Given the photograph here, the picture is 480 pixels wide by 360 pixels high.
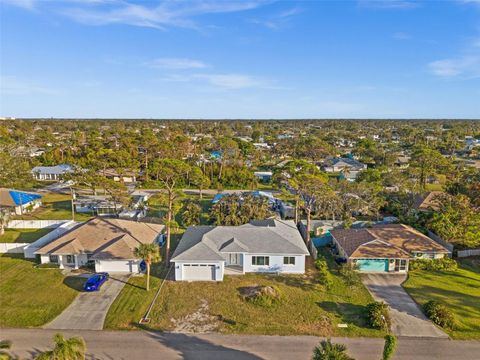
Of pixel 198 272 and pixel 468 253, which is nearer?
pixel 198 272

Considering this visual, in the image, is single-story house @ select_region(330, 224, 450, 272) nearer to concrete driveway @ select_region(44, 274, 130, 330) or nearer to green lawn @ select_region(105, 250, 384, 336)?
green lawn @ select_region(105, 250, 384, 336)

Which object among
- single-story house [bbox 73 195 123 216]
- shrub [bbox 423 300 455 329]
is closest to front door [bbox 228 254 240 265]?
shrub [bbox 423 300 455 329]

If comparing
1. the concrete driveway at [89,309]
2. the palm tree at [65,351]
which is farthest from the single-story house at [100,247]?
the palm tree at [65,351]

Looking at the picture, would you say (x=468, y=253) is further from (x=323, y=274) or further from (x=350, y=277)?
(x=323, y=274)

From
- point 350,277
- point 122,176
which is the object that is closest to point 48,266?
point 350,277

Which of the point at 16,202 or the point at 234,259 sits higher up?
the point at 16,202

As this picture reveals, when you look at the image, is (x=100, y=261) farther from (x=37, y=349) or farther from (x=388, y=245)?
(x=388, y=245)
